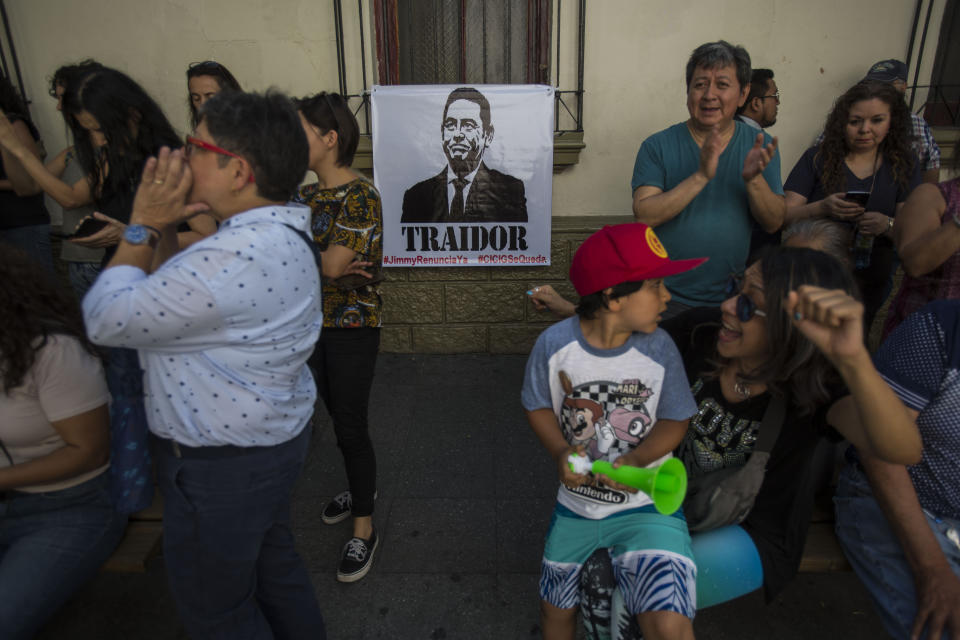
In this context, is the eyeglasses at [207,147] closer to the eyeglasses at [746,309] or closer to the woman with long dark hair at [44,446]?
the woman with long dark hair at [44,446]

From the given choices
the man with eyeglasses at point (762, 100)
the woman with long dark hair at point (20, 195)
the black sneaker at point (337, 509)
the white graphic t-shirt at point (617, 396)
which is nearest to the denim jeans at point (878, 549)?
the white graphic t-shirt at point (617, 396)

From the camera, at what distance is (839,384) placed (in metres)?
1.67

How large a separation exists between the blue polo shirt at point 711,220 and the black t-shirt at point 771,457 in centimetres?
77

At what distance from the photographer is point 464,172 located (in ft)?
13.9

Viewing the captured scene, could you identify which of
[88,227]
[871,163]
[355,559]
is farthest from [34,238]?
[871,163]

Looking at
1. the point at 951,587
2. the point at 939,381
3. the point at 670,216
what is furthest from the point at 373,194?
the point at 951,587

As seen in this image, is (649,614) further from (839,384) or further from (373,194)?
(373,194)

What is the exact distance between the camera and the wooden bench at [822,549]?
1.91 meters

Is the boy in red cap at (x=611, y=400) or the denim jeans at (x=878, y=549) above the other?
the boy in red cap at (x=611, y=400)

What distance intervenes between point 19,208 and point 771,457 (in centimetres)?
444

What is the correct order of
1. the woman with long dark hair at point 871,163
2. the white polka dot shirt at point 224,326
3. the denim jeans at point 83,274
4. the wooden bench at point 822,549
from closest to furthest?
1. the white polka dot shirt at point 224,326
2. the wooden bench at point 822,549
3. the denim jeans at point 83,274
4. the woman with long dark hair at point 871,163

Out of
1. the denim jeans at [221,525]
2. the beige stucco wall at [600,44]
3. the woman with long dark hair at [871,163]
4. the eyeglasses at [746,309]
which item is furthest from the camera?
the beige stucco wall at [600,44]

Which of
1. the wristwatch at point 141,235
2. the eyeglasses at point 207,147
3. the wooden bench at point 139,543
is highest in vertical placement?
the eyeglasses at point 207,147

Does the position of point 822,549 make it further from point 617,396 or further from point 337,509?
point 337,509
